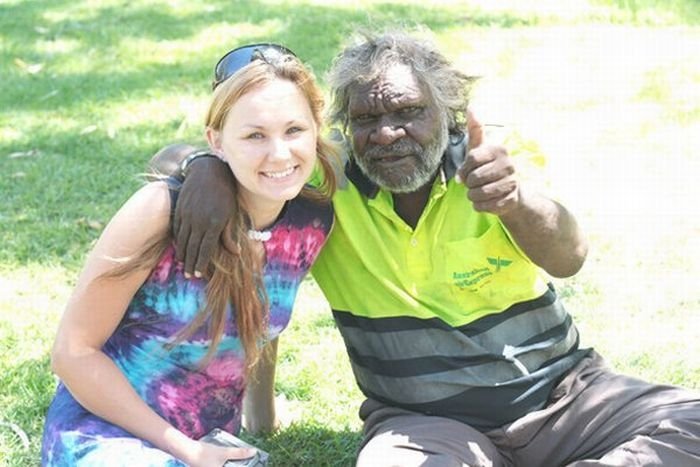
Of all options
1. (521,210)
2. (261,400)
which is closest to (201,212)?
(521,210)

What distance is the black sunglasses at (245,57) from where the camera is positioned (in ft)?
10.00

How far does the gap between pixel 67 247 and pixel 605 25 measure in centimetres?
510

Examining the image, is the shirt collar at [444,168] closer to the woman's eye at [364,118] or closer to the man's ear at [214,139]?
the woman's eye at [364,118]

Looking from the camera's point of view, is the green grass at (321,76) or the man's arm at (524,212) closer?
the man's arm at (524,212)

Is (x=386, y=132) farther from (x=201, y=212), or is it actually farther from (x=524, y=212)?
(x=201, y=212)

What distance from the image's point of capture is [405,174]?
3311mm

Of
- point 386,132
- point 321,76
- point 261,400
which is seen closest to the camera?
point 386,132

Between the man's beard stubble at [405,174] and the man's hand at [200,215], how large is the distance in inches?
19.3

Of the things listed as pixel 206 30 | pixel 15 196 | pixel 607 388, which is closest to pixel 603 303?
pixel 607 388

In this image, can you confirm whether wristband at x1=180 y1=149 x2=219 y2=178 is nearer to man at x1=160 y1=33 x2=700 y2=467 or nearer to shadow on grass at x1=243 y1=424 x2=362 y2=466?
man at x1=160 y1=33 x2=700 y2=467

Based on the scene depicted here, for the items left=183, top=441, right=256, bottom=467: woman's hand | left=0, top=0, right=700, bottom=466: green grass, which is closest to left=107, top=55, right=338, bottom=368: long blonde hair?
left=183, top=441, right=256, bottom=467: woman's hand

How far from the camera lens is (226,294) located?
3096 mm

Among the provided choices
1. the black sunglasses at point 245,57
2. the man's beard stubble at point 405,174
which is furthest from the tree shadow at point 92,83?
the black sunglasses at point 245,57

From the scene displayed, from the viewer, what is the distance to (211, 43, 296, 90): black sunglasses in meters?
3.05
